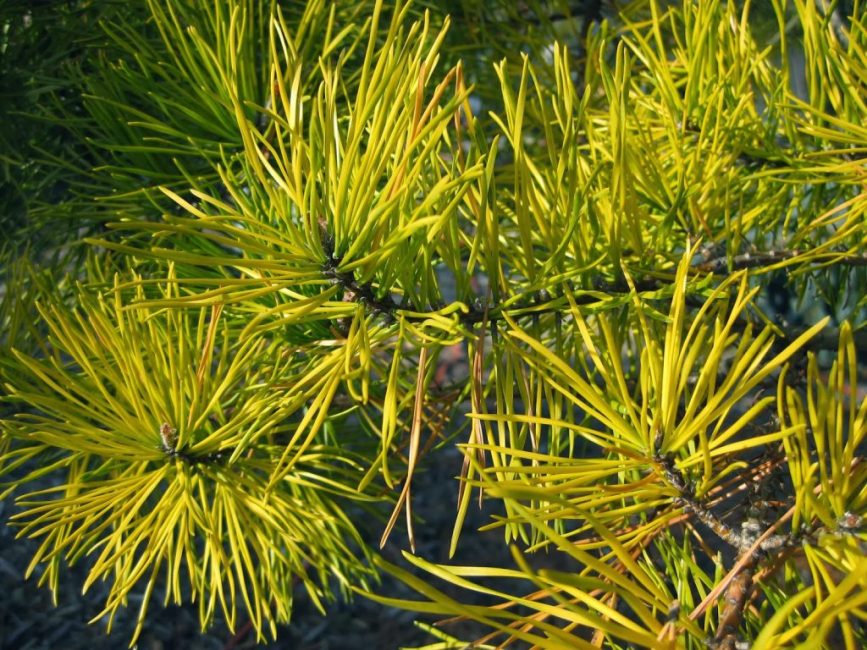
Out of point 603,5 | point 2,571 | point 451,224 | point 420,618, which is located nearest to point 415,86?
point 451,224

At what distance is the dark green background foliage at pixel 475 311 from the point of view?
36cm

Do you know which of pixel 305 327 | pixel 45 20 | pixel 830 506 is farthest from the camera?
pixel 45 20

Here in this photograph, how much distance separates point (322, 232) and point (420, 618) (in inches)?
39.5

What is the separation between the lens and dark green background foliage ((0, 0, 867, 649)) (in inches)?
14.1

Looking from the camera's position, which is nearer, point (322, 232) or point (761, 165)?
point (322, 232)

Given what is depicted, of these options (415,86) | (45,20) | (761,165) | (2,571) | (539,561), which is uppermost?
(45,20)

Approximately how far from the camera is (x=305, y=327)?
51cm

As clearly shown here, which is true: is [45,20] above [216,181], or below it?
above

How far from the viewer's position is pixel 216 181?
0.61m

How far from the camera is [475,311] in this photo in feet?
1.46

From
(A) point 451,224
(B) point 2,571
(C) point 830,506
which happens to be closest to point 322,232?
(A) point 451,224

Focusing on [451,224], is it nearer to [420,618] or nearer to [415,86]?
[415,86]

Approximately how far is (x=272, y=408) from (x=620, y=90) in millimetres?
238

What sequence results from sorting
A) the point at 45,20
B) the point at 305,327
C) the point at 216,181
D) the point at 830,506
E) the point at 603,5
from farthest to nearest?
1. the point at 603,5
2. the point at 45,20
3. the point at 216,181
4. the point at 305,327
5. the point at 830,506
